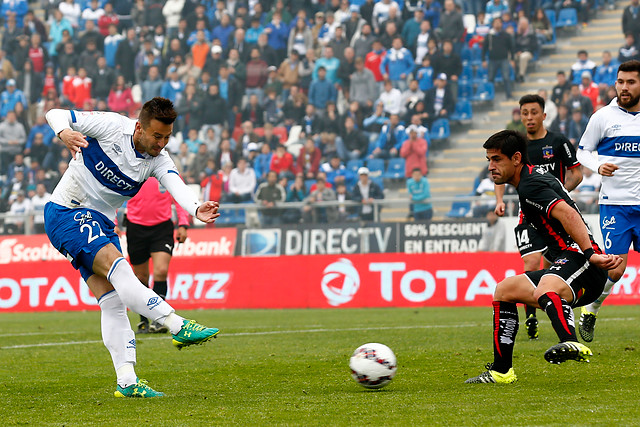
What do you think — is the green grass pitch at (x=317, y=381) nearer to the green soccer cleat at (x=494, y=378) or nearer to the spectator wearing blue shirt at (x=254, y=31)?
the green soccer cleat at (x=494, y=378)

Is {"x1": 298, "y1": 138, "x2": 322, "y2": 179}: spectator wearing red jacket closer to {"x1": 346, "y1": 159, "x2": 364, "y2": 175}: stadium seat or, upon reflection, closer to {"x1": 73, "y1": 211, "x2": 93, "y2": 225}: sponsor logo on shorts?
{"x1": 346, "y1": 159, "x2": 364, "y2": 175}: stadium seat

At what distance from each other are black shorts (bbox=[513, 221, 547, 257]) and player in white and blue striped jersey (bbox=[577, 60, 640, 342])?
0.98m

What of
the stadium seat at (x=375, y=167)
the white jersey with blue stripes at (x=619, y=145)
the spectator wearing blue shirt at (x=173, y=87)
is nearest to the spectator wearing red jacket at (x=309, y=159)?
the stadium seat at (x=375, y=167)

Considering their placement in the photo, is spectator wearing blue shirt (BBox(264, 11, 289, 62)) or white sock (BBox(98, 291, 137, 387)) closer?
white sock (BBox(98, 291, 137, 387))

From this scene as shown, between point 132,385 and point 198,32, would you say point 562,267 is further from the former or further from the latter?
point 198,32

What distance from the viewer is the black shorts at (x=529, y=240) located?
10.7 metres

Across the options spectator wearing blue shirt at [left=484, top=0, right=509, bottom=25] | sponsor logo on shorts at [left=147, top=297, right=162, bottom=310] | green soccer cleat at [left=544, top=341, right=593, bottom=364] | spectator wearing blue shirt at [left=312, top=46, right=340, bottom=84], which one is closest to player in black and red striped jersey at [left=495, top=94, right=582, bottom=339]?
green soccer cleat at [left=544, top=341, right=593, bottom=364]

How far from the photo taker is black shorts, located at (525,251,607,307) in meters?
7.04

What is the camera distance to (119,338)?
7242 millimetres

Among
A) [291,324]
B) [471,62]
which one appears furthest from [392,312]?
[471,62]

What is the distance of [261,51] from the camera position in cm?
2652

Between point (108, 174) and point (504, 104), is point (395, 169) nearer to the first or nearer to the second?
point (504, 104)

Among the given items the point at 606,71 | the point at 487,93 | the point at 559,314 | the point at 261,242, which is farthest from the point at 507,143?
the point at 487,93

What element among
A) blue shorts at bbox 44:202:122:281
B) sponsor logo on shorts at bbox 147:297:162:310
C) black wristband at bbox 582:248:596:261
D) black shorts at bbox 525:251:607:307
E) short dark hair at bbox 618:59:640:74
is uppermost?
short dark hair at bbox 618:59:640:74
